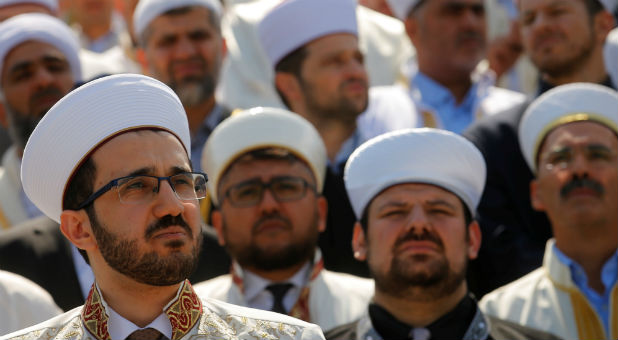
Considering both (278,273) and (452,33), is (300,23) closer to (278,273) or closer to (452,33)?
(452,33)

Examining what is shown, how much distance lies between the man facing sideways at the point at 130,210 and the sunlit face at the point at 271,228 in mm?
1689

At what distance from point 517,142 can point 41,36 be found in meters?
2.86

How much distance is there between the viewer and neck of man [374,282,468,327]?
5211 millimetres

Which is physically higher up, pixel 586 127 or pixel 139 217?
pixel 139 217

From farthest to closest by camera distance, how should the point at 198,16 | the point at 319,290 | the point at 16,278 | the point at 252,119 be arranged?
the point at 198,16
the point at 252,119
the point at 319,290
the point at 16,278

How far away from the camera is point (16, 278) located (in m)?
5.21

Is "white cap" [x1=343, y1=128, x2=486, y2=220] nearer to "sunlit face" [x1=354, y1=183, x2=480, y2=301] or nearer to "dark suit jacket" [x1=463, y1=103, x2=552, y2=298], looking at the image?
"sunlit face" [x1=354, y1=183, x2=480, y2=301]

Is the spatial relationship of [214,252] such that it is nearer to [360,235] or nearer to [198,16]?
[360,235]

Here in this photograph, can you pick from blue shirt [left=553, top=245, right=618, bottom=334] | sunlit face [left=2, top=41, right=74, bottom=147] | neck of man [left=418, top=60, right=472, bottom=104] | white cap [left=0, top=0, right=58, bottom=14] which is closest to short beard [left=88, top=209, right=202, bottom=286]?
blue shirt [left=553, top=245, right=618, bottom=334]

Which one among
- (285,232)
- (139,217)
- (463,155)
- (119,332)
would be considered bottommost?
(285,232)

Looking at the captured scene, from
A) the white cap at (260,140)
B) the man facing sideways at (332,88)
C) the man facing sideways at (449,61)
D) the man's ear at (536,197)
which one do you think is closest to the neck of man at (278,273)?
the white cap at (260,140)

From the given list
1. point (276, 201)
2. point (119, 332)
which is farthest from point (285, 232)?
point (119, 332)

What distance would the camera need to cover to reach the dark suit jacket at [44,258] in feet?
19.6

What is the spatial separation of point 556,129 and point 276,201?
4.45 feet
